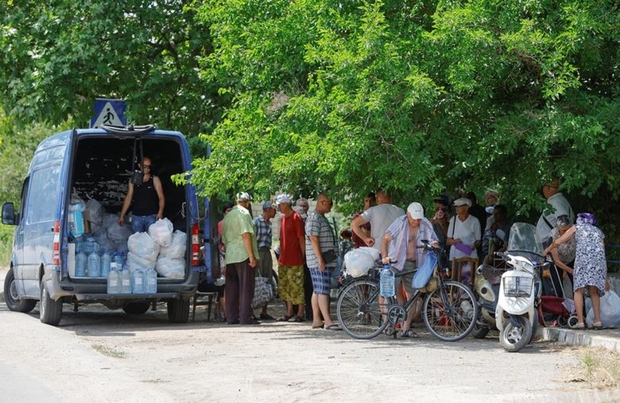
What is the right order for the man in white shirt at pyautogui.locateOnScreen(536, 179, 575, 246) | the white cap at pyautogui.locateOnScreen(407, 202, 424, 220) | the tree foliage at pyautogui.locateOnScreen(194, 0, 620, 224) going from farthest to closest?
the man in white shirt at pyautogui.locateOnScreen(536, 179, 575, 246)
the white cap at pyautogui.locateOnScreen(407, 202, 424, 220)
the tree foliage at pyautogui.locateOnScreen(194, 0, 620, 224)

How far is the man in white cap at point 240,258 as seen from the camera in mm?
17484

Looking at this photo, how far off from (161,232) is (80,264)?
1.14 meters

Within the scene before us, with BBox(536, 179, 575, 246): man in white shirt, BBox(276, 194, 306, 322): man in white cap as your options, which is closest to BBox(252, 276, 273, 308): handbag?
BBox(276, 194, 306, 322): man in white cap

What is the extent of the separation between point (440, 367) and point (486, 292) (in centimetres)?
266

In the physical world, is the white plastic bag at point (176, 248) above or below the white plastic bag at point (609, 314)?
above

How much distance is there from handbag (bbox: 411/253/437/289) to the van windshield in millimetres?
5022

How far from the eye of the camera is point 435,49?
48.2ft

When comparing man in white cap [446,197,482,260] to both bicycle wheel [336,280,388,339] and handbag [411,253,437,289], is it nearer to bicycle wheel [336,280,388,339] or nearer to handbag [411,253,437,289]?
bicycle wheel [336,280,388,339]

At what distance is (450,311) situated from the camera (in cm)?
1455

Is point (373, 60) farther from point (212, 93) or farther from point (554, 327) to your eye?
point (212, 93)

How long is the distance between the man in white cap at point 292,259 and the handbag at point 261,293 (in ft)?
0.60

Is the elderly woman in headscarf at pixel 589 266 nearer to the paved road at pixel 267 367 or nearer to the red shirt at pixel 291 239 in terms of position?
the paved road at pixel 267 367

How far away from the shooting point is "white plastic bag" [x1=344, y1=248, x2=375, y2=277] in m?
15.3

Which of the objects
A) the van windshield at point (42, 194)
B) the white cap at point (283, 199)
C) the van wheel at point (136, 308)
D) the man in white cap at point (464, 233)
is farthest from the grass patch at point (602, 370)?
the van wheel at point (136, 308)
